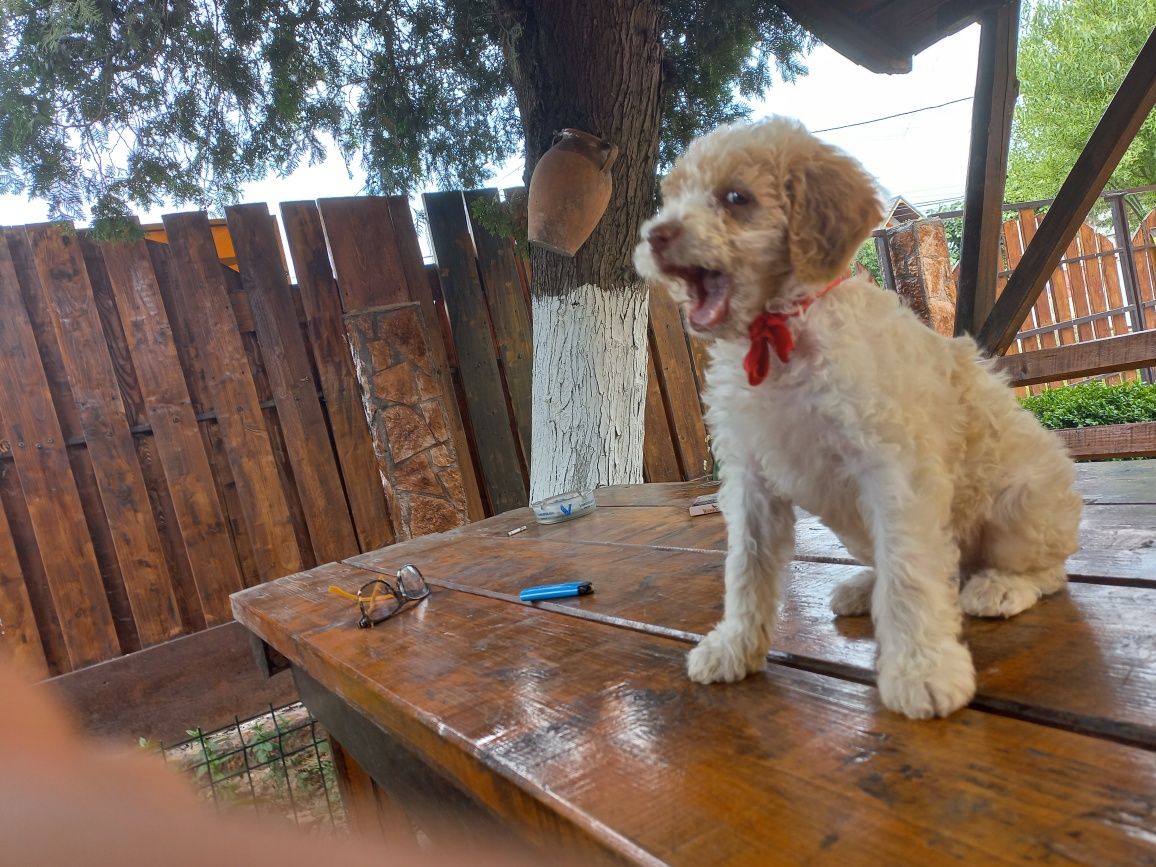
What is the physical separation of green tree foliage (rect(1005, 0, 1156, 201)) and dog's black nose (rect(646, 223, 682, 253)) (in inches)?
642

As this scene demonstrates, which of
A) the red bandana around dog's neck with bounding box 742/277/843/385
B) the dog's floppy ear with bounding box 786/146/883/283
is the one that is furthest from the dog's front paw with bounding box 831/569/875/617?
the dog's floppy ear with bounding box 786/146/883/283

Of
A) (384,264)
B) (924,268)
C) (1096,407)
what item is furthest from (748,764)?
(1096,407)

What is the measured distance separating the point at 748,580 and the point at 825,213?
2.15 feet

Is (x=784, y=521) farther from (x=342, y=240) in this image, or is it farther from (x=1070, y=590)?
(x=342, y=240)

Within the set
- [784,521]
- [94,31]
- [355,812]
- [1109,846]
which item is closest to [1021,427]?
[784,521]

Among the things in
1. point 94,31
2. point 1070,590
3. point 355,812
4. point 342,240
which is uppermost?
point 94,31

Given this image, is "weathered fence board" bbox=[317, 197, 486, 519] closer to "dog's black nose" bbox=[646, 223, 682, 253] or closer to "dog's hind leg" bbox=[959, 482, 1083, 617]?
"dog's black nose" bbox=[646, 223, 682, 253]

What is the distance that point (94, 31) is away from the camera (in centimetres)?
394

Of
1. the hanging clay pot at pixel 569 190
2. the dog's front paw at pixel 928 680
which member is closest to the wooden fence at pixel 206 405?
the hanging clay pot at pixel 569 190

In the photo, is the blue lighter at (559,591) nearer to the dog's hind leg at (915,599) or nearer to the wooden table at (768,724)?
the wooden table at (768,724)

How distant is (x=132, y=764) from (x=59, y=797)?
0.18 meters

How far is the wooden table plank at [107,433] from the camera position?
391 centimetres

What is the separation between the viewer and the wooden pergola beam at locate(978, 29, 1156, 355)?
10.8ft

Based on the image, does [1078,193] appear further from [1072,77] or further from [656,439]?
[1072,77]
